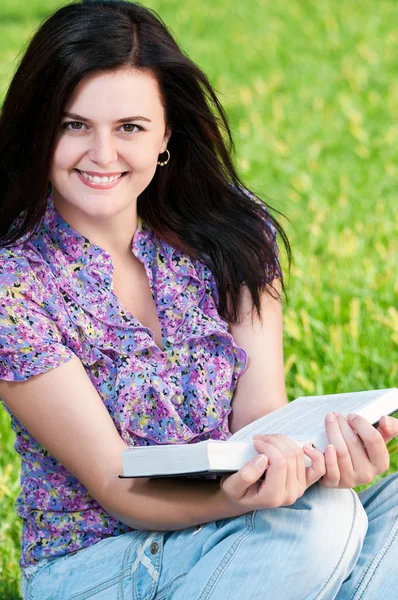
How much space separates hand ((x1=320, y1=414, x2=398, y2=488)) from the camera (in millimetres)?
2062

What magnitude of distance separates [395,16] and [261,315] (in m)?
5.79

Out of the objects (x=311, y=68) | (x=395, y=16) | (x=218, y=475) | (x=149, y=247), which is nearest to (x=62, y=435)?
(x=218, y=475)

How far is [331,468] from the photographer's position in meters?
2.07

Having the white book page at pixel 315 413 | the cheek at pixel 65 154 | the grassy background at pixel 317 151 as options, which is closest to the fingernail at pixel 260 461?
the white book page at pixel 315 413

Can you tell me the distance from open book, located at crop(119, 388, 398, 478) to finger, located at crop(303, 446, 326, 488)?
2cm

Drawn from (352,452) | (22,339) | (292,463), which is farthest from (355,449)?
(22,339)

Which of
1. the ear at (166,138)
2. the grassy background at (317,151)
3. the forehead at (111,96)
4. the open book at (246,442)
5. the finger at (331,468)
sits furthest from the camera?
the grassy background at (317,151)

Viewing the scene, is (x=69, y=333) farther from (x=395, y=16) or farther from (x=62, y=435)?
(x=395, y=16)

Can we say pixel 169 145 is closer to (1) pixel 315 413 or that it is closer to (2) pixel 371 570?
(1) pixel 315 413

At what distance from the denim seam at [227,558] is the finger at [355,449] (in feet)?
0.71

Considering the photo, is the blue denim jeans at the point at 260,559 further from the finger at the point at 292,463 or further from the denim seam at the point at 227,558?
the finger at the point at 292,463

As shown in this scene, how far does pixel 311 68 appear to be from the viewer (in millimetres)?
6969

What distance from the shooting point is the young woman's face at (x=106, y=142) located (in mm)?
2283

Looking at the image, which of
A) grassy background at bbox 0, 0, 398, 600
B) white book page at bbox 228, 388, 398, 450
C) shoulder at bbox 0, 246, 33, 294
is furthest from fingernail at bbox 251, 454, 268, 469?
grassy background at bbox 0, 0, 398, 600
